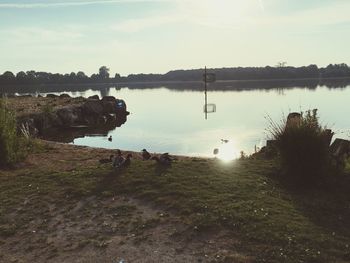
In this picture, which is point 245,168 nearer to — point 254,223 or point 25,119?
point 254,223

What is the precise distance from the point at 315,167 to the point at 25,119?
31.3m

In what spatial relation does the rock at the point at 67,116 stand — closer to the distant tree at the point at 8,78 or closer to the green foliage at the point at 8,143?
the green foliage at the point at 8,143

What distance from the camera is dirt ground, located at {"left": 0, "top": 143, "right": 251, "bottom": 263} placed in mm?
8352

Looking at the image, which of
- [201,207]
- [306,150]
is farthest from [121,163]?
[306,150]

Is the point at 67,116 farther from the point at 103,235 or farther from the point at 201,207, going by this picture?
the point at 103,235

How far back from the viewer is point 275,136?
41.6ft

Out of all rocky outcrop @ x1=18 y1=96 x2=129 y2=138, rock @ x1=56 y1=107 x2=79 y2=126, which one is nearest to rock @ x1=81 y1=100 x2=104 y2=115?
rocky outcrop @ x1=18 y1=96 x2=129 y2=138

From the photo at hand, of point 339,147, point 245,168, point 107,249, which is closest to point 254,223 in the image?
point 107,249

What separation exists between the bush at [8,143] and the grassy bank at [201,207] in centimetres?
103

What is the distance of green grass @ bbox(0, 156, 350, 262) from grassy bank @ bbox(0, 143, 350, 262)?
22 mm

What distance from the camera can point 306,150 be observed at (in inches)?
472

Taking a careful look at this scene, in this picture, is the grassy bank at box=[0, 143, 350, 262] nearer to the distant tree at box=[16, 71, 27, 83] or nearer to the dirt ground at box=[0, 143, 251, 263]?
the dirt ground at box=[0, 143, 251, 263]

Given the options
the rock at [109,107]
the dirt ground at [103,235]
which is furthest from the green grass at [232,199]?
the rock at [109,107]

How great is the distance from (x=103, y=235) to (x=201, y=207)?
230 cm
